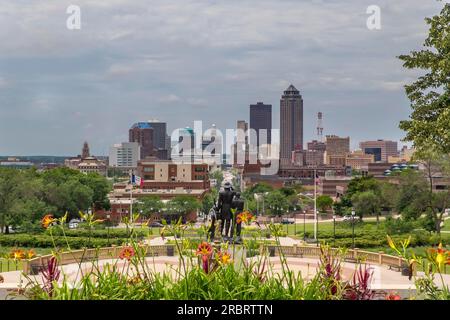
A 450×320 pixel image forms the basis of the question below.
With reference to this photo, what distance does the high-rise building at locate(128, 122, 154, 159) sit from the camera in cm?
10644

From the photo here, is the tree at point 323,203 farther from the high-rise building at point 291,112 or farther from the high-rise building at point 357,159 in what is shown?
the high-rise building at point 357,159

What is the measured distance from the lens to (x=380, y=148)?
184750mm

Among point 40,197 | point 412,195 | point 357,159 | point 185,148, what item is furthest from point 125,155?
point 357,159

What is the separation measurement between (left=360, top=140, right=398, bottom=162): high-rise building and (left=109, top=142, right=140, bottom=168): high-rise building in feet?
302

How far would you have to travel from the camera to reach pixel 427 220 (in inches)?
1852

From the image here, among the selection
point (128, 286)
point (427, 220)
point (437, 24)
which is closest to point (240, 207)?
point (437, 24)

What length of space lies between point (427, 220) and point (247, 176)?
64.1 m

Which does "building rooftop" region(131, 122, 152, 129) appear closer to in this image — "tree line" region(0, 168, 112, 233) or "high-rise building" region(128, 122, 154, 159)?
"high-rise building" region(128, 122, 154, 159)

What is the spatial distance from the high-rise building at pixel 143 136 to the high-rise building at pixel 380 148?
88.4 meters

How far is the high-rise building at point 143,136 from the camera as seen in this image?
349 feet

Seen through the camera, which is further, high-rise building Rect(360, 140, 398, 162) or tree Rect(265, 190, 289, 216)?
high-rise building Rect(360, 140, 398, 162)

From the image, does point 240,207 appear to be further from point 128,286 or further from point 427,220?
point 427,220

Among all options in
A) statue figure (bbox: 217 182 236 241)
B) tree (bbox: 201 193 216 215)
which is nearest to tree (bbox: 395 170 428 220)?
tree (bbox: 201 193 216 215)

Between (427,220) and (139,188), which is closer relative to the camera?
(427,220)
